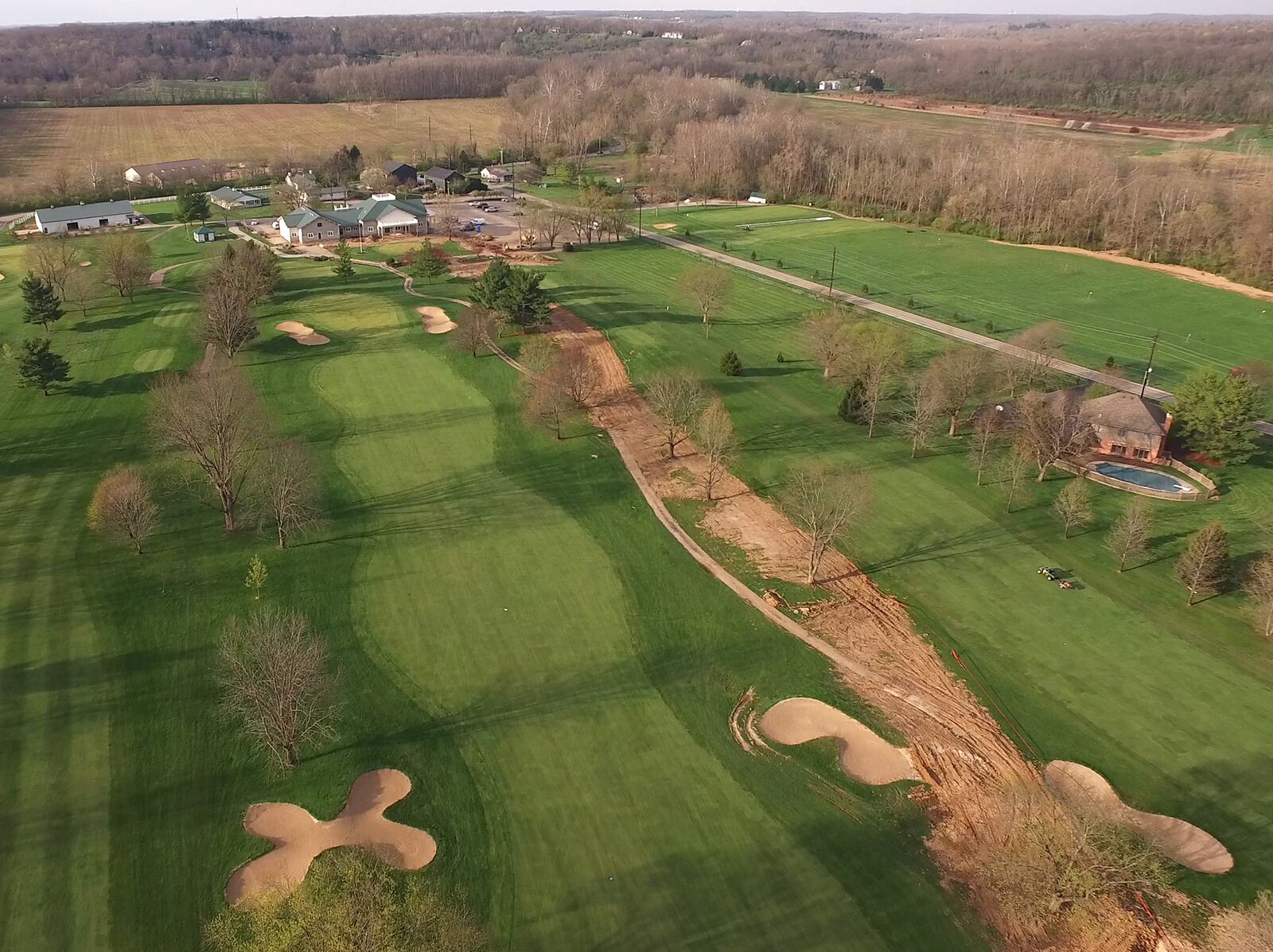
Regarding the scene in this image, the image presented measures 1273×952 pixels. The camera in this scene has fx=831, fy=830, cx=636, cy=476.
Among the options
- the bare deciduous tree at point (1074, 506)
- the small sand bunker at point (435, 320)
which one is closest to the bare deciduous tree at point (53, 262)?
the small sand bunker at point (435, 320)

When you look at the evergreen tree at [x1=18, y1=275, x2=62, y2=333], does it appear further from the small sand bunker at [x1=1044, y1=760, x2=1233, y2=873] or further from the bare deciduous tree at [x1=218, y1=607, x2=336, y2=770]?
the small sand bunker at [x1=1044, y1=760, x2=1233, y2=873]

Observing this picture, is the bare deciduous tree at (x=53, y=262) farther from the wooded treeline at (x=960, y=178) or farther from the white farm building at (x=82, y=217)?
the wooded treeline at (x=960, y=178)

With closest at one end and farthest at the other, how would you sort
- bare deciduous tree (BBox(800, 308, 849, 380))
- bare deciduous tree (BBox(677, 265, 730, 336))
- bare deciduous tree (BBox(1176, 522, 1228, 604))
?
bare deciduous tree (BBox(1176, 522, 1228, 604)) < bare deciduous tree (BBox(800, 308, 849, 380)) < bare deciduous tree (BBox(677, 265, 730, 336))

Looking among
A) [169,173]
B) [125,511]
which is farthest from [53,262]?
[169,173]

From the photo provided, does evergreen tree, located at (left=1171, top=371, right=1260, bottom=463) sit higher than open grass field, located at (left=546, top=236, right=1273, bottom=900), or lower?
higher

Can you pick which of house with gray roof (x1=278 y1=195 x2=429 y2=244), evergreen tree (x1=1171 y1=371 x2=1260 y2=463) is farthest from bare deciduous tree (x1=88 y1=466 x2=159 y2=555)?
house with gray roof (x1=278 y1=195 x2=429 y2=244)

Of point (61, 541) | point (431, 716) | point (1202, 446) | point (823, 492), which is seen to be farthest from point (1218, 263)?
point (61, 541)

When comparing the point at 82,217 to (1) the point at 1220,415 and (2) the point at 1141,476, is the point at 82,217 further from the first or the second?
(1) the point at 1220,415
